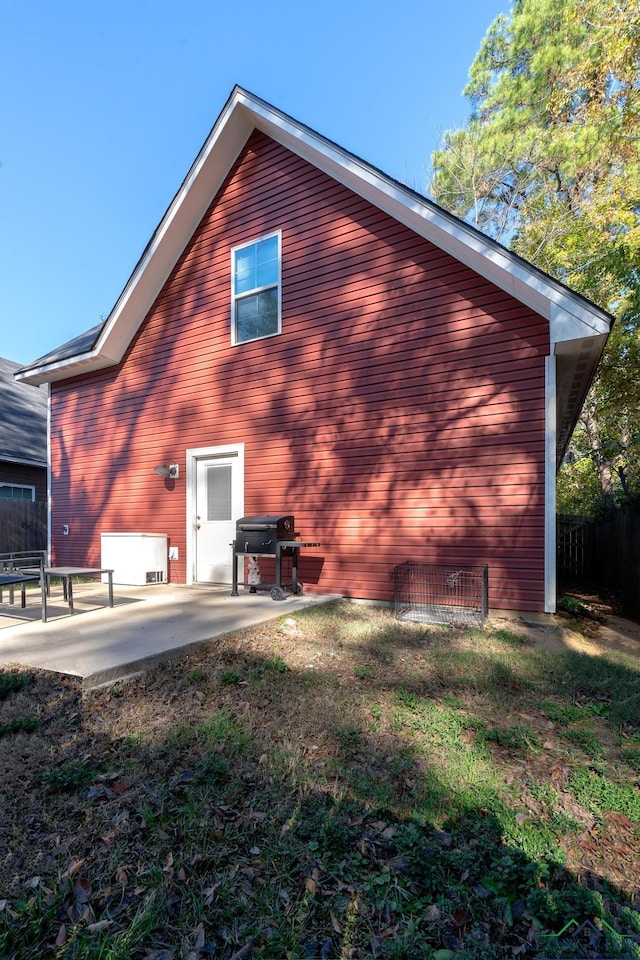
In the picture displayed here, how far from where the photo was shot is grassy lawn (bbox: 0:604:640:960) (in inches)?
65.3

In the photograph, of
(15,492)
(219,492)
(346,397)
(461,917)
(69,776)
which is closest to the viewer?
(461,917)

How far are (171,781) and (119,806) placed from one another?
0.25 m

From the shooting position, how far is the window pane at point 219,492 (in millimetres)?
7688

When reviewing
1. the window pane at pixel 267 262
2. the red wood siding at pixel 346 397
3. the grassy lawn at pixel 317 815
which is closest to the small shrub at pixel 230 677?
the grassy lawn at pixel 317 815

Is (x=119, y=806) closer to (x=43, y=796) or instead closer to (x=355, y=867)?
(x=43, y=796)

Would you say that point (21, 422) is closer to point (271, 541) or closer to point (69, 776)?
point (271, 541)

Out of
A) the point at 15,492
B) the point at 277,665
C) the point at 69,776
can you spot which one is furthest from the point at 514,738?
the point at 15,492

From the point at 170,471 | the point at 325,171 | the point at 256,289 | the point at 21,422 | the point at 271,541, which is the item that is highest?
the point at 325,171

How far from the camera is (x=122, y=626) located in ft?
14.9

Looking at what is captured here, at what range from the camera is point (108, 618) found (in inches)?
193

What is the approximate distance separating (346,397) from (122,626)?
159 inches

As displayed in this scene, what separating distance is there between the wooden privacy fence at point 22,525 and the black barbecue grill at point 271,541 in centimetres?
840

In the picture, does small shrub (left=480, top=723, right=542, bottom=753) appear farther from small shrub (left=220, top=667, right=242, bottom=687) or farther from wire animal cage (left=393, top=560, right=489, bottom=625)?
wire animal cage (left=393, top=560, right=489, bottom=625)

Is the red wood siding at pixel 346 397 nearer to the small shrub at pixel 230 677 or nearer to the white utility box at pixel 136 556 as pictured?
the white utility box at pixel 136 556
